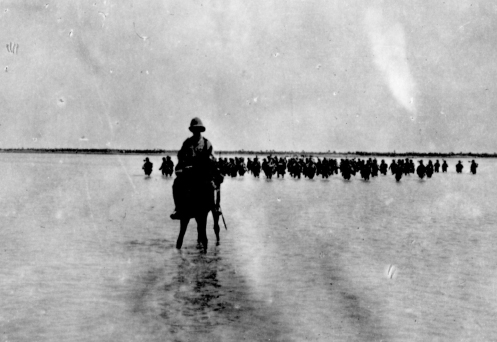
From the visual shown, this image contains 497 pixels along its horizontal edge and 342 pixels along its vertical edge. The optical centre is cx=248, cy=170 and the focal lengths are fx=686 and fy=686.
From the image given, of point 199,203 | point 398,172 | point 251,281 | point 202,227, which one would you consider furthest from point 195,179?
point 398,172

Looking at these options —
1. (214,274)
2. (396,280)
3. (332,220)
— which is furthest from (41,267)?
(332,220)

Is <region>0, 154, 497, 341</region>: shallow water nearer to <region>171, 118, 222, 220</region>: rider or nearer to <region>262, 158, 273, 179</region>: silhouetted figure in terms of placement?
<region>171, 118, 222, 220</region>: rider

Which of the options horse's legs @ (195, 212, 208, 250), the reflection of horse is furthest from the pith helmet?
horse's legs @ (195, 212, 208, 250)

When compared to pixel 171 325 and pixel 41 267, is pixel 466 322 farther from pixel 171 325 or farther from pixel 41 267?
pixel 41 267

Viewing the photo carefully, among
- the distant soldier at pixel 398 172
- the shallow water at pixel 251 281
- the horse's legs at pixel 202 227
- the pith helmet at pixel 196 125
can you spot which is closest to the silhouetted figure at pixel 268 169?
the distant soldier at pixel 398 172

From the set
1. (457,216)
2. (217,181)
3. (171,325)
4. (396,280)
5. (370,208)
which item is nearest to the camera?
(171,325)

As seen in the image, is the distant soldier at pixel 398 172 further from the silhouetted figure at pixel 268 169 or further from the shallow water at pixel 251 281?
the shallow water at pixel 251 281

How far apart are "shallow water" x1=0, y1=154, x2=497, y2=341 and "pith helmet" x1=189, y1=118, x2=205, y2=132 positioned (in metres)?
1.81

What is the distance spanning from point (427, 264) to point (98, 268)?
4350mm

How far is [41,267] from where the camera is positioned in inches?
345

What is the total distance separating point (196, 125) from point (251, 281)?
307cm

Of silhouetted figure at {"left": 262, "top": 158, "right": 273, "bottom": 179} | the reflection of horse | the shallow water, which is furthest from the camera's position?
silhouetted figure at {"left": 262, "top": 158, "right": 273, "bottom": 179}

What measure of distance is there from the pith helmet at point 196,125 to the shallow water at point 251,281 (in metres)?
1.81

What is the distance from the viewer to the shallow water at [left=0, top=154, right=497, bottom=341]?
18.6 feet
